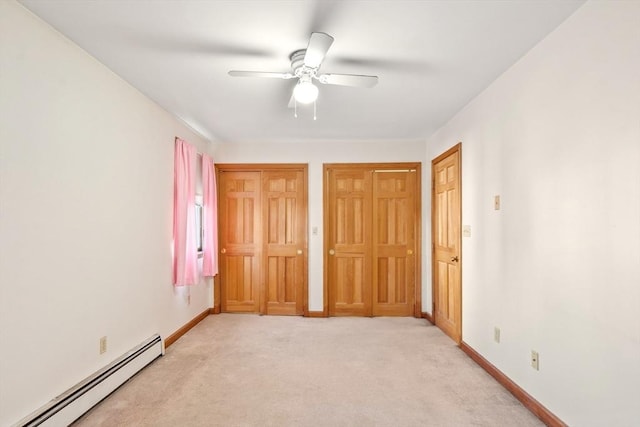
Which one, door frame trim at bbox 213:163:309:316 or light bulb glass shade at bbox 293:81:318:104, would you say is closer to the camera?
light bulb glass shade at bbox 293:81:318:104

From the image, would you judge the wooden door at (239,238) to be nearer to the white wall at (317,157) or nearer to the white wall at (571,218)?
the white wall at (317,157)

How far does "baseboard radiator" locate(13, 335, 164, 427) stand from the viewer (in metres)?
2.09

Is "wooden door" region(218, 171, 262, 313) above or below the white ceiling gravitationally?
below

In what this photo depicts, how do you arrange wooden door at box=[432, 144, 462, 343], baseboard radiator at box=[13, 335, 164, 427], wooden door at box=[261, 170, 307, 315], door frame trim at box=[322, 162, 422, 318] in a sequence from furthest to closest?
wooden door at box=[261, 170, 307, 315]
door frame trim at box=[322, 162, 422, 318]
wooden door at box=[432, 144, 462, 343]
baseboard radiator at box=[13, 335, 164, 427]

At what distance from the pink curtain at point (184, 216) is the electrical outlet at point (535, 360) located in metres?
3.38

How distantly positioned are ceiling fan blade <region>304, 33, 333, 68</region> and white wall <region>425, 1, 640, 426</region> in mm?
1416

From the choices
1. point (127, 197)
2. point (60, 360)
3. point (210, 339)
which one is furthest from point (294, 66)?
point (210, 339)

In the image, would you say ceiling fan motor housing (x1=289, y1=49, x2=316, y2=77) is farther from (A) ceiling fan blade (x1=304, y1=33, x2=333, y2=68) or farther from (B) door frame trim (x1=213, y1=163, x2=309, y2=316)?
(B) door frame trim (x1=213, y1=163, x2=309, y2=316)

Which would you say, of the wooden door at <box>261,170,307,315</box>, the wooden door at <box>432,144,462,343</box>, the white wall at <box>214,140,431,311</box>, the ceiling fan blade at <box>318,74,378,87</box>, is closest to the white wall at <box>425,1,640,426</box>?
the wooden door at <box>432,144,462,343</box>

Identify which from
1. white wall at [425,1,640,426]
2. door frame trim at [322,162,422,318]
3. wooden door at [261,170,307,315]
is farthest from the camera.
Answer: wooden door at [261,170,307,315]

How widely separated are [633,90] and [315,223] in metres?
3.90

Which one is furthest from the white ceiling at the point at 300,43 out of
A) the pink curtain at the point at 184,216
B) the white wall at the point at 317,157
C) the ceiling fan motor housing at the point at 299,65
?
the white wall at the point at 317,157

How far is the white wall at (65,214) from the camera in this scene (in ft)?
6.29

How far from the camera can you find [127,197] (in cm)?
308
